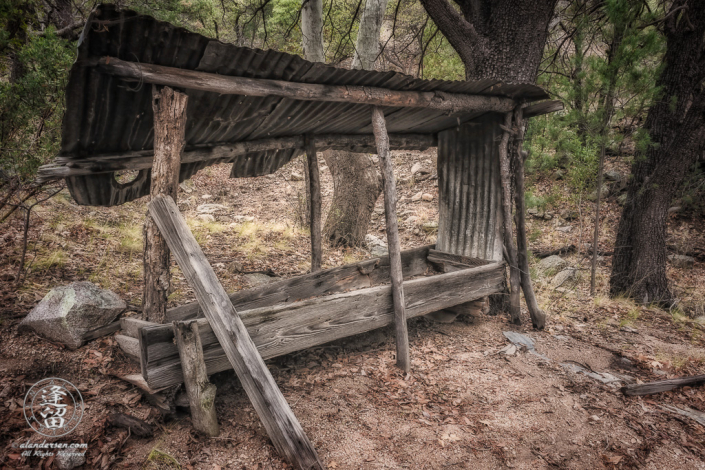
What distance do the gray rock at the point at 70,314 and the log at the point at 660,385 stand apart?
4.84 metres

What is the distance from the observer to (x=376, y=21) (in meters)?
7.50

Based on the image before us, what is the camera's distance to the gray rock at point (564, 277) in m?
7.34

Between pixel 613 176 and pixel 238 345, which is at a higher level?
pixel 613 176

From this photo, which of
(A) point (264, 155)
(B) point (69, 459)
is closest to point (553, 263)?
(A) point (264, 155)

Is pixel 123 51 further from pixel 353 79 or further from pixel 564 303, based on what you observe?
pixel 564 303

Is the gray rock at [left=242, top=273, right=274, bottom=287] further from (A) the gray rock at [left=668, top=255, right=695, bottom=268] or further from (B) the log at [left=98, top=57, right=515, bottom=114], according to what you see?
Answer: (A) the gray rock at [left=668, top=255, right=695, bottom=268]

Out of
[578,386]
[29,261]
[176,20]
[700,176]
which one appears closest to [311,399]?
[578,386]

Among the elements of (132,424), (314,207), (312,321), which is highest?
(314,207)

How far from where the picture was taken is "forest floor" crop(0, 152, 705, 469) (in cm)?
270

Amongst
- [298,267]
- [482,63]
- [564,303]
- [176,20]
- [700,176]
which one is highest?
[176,20]

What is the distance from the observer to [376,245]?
8.41m

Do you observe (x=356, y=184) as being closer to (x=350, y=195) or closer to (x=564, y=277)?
(x=350, y=195)

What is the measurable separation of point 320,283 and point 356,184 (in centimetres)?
339

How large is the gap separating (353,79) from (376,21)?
4.91 m
